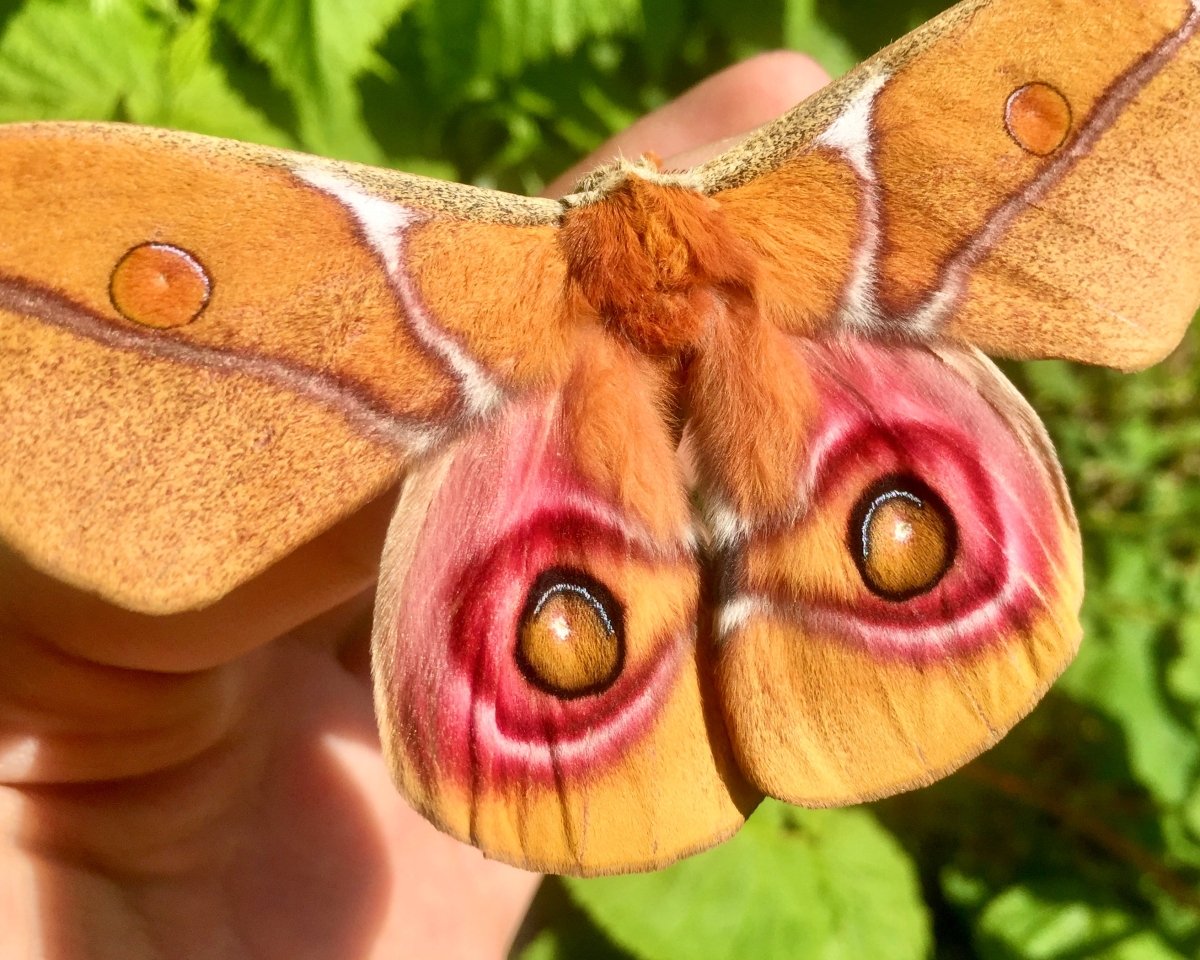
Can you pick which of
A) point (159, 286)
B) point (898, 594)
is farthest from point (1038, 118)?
point (159, 286)

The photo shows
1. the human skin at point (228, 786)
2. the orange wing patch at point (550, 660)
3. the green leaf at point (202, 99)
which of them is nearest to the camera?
the orange wing patch at point (550, 660)

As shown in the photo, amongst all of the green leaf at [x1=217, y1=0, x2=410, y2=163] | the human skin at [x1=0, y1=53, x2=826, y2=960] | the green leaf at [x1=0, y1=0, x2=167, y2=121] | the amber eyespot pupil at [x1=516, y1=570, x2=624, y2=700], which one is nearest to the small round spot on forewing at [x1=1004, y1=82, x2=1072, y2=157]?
the amber eyespot pupil at [x1=516, y1=570, x2=624, y2=700]

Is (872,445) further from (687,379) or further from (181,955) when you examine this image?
(181,955)

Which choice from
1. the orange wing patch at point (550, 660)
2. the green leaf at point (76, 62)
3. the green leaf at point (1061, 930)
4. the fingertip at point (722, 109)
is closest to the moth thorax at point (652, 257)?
the orange wing patch at point (550, 660)

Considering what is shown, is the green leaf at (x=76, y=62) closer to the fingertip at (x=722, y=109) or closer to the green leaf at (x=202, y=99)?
the green leaf at (x=202, y=99)

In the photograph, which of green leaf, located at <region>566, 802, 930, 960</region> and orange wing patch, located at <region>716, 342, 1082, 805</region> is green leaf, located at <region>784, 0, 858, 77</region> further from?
green leaf, located at <region>566, 802, 930, 960</region>

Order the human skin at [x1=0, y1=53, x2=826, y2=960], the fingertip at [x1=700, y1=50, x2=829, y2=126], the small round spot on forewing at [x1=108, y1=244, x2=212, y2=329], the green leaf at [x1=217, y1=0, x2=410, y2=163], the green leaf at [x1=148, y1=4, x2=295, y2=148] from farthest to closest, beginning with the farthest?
the fingertip at [x1=700, y1=50, x2=829, y2=126], the green leaf at [x1=148, y1=4, x2=295, y2=148], the green leaf at [x1=217, y1=0, x2=410, y2=163], the human skin at [x1=0, y1=53, x2=826, y2=960], the small round spot on forewing at [x1=108, y1=244, x2=212, y2=329]

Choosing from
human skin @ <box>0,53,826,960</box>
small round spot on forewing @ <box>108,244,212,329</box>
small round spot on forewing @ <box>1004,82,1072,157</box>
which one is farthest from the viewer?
human skin @ <box>0,53,826,960</box>
